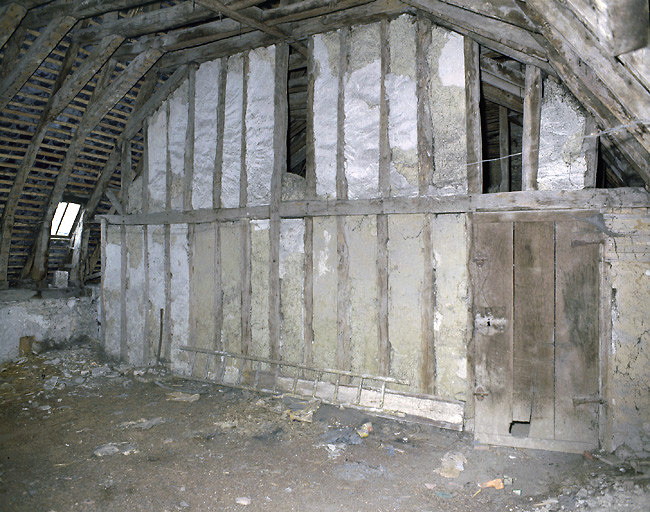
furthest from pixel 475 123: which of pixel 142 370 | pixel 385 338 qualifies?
pixel 142 370

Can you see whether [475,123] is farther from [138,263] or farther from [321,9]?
[138,263]

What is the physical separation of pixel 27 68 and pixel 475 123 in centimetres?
632

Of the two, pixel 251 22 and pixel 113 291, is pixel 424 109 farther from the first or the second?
pixel 113 291

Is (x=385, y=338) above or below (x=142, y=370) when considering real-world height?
above

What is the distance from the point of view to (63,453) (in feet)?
16.0

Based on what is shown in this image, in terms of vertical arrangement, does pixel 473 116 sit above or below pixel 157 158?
below

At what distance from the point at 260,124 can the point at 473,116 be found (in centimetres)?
322

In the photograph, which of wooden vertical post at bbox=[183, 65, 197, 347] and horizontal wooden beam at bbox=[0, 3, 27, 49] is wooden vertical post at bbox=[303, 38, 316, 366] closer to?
wooden vertical post at bbox=[183, 65, 197, 347]

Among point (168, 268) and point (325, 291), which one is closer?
point (325, 291)

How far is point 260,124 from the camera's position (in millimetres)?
6812

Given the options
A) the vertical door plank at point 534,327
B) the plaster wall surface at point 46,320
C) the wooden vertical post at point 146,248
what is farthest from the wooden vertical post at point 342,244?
the plaster wall surface at point 46,320

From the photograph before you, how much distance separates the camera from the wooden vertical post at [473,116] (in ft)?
17.1

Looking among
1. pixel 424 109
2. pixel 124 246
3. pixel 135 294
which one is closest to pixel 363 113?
pixel 424 109

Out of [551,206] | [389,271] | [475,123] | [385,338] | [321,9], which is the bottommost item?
[385,338]
